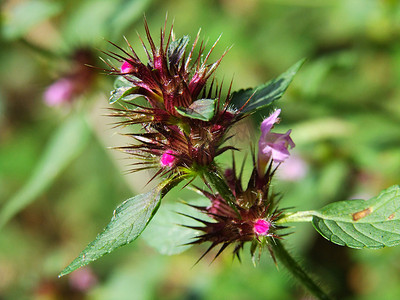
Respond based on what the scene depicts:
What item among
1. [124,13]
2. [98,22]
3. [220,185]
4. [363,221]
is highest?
[98,22]

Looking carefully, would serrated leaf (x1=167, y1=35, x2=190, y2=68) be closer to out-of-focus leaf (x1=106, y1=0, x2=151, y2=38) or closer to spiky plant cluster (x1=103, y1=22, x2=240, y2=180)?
spiky plant cluster (x1=103, y1=22, x2=240, y2=180)

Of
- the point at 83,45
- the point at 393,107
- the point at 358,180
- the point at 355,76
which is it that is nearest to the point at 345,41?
the point at 355,76

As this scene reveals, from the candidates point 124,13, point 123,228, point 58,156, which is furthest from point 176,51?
point 58,156

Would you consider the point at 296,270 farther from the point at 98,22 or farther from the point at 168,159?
the point at 98,22

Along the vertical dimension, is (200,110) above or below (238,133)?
above

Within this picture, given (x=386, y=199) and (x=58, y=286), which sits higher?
(x=386, y=199)

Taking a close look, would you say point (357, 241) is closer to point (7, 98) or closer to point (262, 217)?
point (262, 217)
